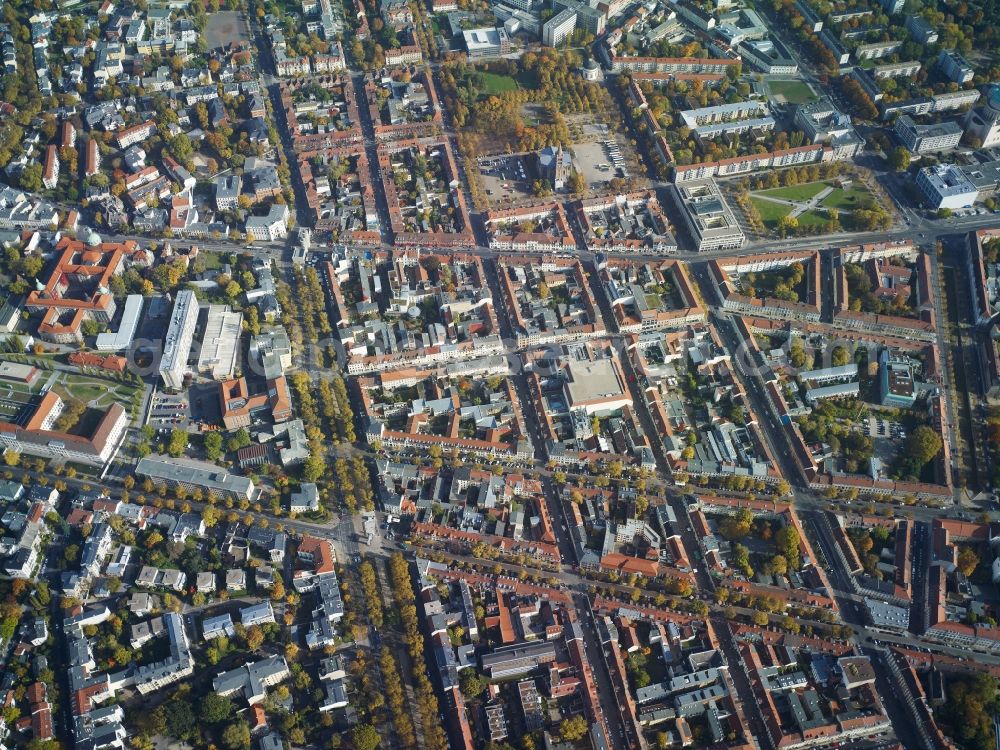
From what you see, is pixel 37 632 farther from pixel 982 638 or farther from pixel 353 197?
pixel 982 638

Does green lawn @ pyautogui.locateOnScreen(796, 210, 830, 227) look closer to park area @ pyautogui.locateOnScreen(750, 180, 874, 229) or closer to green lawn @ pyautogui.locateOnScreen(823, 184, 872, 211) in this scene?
park area @ pyautogui.locateOnScreen(750, 180, 874, 229)

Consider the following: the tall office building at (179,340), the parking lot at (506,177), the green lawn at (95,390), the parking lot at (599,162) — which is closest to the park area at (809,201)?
the parking lot at (599,162)

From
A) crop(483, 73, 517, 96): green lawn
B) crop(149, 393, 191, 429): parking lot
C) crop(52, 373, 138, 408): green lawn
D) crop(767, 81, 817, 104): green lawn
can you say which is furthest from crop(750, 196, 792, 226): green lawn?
crop(52, 373, 138, 408): green lawn

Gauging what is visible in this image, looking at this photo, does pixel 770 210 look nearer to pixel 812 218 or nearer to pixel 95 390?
pixel 812 218

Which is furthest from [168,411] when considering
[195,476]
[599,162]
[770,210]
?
[770,210]

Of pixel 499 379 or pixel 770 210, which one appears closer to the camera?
pixel 499 379

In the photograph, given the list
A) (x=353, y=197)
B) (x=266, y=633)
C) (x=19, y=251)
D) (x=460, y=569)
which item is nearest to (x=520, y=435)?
(x=460, y=569)
